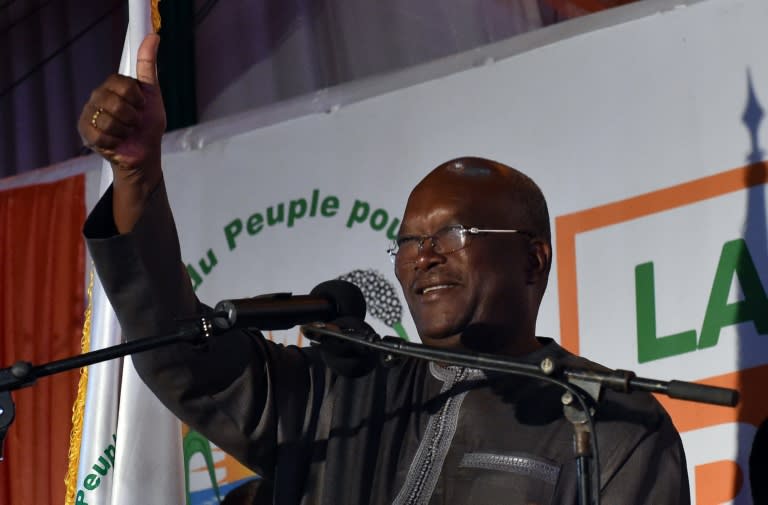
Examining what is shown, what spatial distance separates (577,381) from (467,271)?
0.65 metres

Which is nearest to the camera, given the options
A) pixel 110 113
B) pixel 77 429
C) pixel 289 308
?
pixel 289 308

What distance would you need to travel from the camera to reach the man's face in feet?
8.61

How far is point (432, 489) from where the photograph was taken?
2438 mm

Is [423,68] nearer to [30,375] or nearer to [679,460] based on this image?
[679,460]

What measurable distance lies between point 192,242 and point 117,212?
6.57 feet

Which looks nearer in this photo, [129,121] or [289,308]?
[289,308]

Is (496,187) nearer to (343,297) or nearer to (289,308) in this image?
(343,297)

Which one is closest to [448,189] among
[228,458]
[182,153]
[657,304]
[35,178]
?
[657,304]

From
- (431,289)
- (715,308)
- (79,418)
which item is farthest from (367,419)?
(79,418)

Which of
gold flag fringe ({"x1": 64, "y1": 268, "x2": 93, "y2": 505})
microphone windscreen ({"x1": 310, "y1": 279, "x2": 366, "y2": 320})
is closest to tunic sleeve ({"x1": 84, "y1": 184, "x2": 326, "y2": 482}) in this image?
microphone windscreen ({"x1": 310, "y1": 279, "x2": 366, "y2": 320})

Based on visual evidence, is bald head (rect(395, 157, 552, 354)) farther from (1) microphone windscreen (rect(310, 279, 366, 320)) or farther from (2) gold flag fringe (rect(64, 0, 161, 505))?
(2) gold flag fringe (rect(64, 0, 161, 505))

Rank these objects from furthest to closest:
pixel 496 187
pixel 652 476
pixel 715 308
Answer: pixel 715 308 → pixel 496 187 → pixel 652 476

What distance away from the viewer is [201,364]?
2518mm

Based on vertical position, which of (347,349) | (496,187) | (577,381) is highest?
(496,187)
